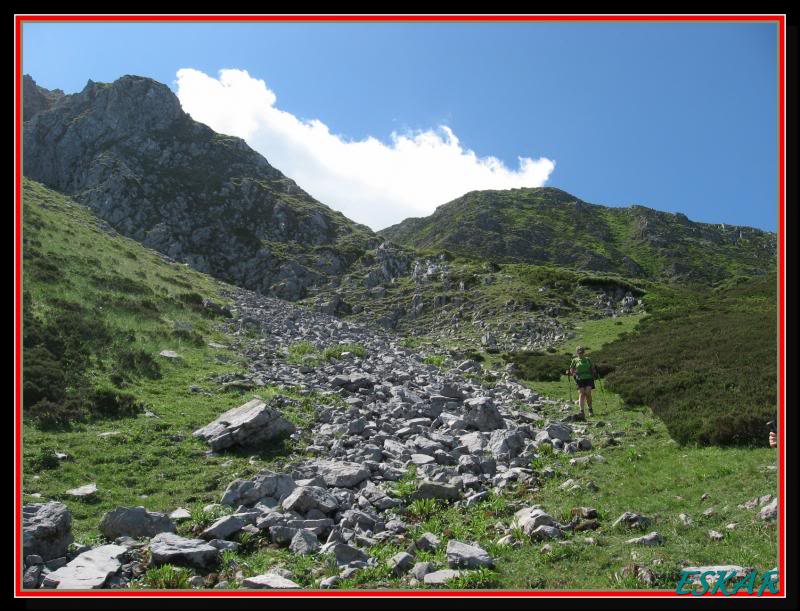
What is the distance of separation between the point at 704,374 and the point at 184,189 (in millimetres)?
101151

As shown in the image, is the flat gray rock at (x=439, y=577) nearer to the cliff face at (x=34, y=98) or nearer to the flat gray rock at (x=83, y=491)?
the flat gray rock at (x=83, y=491)

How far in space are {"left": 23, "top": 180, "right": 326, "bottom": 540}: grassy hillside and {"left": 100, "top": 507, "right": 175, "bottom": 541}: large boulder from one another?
0.91 ft

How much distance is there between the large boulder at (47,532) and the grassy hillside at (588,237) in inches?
5158

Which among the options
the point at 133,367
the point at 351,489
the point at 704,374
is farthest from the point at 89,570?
the point at 704,374

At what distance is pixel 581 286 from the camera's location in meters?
61.2

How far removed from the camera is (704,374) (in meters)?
19.7

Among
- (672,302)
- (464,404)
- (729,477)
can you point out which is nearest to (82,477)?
(464,404)

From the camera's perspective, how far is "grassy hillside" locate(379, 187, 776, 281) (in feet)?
457

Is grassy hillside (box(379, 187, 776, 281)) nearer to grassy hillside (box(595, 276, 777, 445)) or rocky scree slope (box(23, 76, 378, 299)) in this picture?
rocky scree slope (box(23, 76, 378, 299))

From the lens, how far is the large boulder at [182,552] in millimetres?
7461

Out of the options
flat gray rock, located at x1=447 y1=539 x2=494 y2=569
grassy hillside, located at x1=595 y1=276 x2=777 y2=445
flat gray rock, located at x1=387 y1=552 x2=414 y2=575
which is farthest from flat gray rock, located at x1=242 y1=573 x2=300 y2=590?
grassy hillside, located at x1=595 y1=276 x2=777 y2=445

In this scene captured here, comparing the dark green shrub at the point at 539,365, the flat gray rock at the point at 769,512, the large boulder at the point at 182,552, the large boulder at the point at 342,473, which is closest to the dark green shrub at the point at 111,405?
the large boulder at the point at 342,473

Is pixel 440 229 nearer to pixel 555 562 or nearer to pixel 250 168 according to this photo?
pixel 250 168

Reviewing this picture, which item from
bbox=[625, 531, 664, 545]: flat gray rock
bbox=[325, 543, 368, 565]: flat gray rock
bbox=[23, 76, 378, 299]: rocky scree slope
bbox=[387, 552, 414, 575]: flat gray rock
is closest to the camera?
bbox=[387, 552, 414, 575]: flat gray rock
